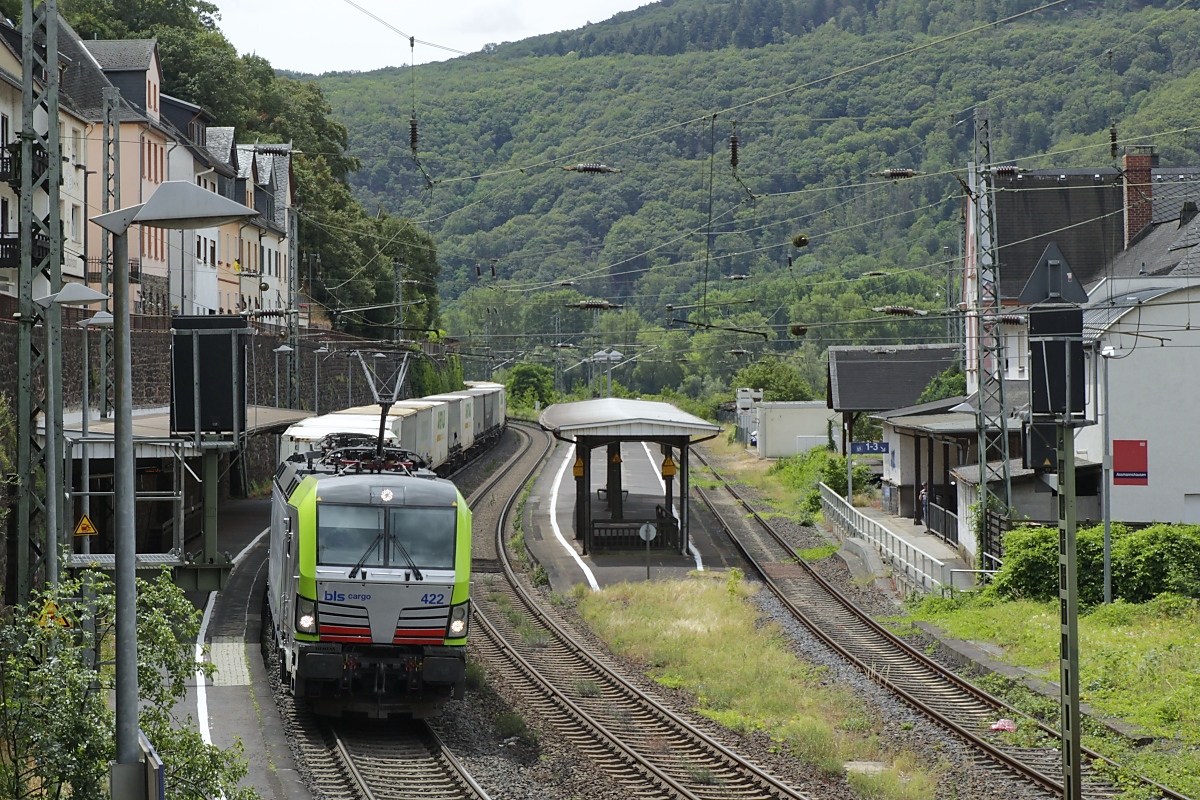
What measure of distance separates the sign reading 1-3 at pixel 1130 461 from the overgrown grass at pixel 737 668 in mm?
8580

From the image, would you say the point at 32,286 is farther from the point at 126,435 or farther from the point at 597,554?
the point at 597,554

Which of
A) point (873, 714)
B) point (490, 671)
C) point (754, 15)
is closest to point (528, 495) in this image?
point (490, 671)

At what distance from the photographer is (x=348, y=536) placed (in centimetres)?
1564

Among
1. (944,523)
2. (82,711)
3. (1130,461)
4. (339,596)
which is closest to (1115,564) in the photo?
(1130,461)

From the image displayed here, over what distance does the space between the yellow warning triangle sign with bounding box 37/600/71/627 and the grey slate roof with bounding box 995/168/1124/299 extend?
3770 cm

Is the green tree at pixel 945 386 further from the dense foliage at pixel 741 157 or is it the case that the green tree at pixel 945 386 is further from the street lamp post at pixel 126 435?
the street lamp post at pixel 126 435

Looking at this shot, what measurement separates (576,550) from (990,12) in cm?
11751

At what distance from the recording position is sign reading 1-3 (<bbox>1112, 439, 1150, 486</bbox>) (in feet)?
92.6

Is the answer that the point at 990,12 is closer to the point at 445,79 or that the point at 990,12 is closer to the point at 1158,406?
the point at 445,79

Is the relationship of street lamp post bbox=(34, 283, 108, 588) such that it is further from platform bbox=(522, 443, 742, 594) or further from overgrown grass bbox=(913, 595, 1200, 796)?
platform bbox=(522, 443, 742, 594)

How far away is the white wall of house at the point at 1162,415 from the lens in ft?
92.8

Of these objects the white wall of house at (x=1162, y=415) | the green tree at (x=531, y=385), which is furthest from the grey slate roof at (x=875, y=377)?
the green tree at (x=531, y=385)

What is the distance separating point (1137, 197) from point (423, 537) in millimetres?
34883

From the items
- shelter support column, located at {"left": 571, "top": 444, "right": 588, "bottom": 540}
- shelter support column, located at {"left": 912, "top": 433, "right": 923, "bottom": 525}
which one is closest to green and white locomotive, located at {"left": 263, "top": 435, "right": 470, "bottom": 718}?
shelter support column, located at {"left": 571, "top": 444, "right": 588, "bottom": 540}
